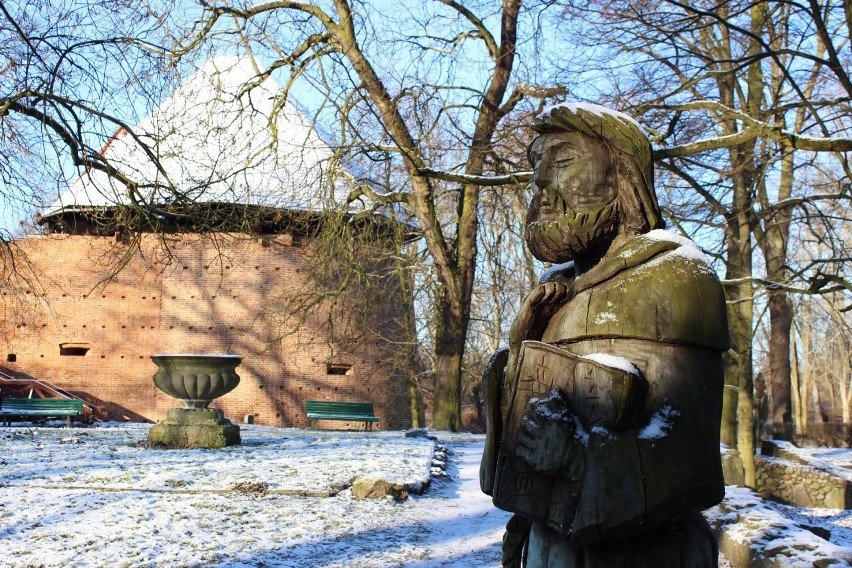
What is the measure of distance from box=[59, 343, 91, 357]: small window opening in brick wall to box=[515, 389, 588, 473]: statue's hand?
22.9 metres

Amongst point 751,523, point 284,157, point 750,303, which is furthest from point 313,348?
point 751,523

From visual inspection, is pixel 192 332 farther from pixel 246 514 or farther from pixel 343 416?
pixel 246 514

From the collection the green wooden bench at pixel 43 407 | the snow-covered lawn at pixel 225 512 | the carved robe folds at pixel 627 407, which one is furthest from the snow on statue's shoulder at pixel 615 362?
the green wooden bench at pixel 43 407

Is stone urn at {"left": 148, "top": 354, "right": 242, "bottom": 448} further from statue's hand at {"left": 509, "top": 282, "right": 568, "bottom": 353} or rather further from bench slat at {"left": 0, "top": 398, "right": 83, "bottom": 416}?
statue's hand at {"left": 509, "top": 282, "right": 568, "bottom": 353}

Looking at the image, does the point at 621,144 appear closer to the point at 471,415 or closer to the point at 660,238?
the point at 660,238

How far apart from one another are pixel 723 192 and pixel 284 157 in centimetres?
780

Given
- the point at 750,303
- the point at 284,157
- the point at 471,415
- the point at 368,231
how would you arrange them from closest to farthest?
1. the point at 284,157
2. the point at 750,303
3. the point at 368,231
4. the point at 471,415

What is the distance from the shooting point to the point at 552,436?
8.04 ft

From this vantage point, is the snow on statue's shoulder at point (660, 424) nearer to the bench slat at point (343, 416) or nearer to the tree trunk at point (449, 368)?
the tree trunk at point (449, 368)

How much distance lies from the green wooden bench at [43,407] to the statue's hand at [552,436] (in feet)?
53.0

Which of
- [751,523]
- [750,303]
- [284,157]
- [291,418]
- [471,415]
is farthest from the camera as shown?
[471,415]

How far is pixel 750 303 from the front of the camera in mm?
15500

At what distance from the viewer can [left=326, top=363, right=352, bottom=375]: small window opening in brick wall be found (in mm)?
23469

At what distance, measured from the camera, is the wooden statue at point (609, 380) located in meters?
2.41
